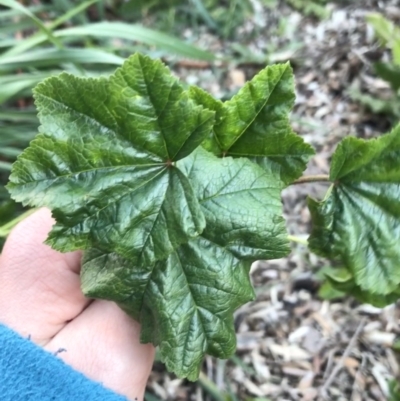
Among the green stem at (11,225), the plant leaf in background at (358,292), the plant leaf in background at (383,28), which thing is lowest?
the plant leaf in background at (358,292)

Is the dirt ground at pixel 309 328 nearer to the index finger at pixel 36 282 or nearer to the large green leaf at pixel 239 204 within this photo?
the index finger at pixel 36 282

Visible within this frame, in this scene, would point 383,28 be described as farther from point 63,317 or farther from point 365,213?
point 63,317

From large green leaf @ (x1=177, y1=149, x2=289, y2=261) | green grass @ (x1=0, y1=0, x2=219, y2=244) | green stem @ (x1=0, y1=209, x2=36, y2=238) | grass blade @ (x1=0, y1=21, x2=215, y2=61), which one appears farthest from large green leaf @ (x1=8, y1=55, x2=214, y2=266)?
grass blade @ (x1=0, y1=21, x2=215, y2=61)

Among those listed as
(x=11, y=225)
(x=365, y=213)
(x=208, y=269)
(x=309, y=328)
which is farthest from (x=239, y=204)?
(x=309, y=328)

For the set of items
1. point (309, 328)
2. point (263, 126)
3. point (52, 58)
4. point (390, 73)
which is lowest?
point (309, 328)

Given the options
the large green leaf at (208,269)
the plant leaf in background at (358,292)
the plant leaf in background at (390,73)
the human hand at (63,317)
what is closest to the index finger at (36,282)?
the human hand at (63,317)

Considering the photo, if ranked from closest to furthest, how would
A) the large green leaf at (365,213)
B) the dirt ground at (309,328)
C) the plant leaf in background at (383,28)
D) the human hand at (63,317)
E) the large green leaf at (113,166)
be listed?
the large green leaf at (113,166) < the large green leaf at (365,213) < the human hand at (63,317) < the dirt ground at (309,328) < the plant leaf in background at (383,28)

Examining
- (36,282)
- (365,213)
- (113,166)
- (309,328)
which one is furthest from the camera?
(309,328)

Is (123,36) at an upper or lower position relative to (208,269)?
upper
